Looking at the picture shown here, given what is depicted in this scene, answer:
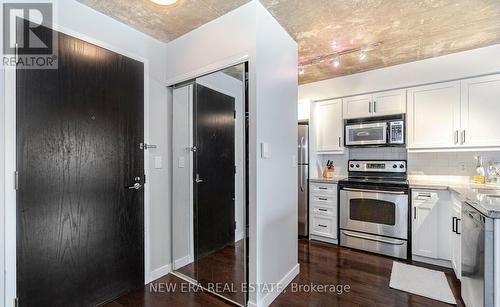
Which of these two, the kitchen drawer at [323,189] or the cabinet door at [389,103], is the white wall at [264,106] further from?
the cabinet door at [389,103]

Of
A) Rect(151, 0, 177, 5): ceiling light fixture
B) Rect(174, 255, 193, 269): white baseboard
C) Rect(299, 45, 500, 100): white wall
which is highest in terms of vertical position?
Rect(151, 0, 177, 5): ceiling light fixture

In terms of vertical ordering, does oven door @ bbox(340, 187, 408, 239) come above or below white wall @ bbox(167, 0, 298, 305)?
below

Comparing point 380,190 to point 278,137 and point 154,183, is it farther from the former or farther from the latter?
point 154,183

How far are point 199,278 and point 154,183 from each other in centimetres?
107

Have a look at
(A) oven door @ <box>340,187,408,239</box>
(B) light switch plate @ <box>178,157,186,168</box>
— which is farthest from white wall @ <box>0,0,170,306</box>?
(A) oven door @ <box>340,187,408,239</box>

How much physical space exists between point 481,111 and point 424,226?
1485mm

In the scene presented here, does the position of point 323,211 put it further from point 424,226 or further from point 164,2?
point 164,2

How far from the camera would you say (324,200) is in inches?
135

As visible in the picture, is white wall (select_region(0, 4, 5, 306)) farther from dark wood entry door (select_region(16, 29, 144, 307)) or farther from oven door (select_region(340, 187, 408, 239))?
oven door (select_region(340, 187, 408, 239))

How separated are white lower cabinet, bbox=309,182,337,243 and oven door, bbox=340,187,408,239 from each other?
0.13m

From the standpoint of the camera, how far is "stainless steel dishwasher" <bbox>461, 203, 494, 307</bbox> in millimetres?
1434

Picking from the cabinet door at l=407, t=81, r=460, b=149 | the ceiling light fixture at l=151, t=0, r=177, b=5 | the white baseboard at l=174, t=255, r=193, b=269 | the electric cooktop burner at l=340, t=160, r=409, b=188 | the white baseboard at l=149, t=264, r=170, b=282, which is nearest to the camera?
the ceiling light fixture at l=151, t=0, r=177, b=5

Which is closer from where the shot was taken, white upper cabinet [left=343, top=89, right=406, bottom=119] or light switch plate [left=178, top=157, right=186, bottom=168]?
light switch plate [left=178, top=157, right=186, bottom=168]

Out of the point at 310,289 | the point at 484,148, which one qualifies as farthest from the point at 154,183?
the point at 484,148
